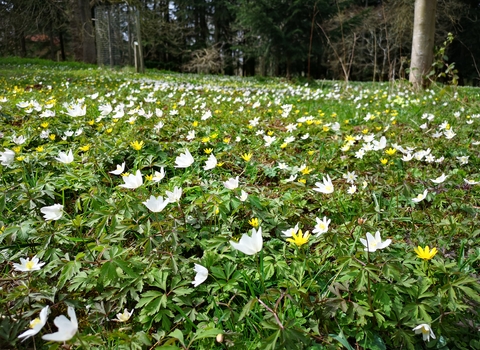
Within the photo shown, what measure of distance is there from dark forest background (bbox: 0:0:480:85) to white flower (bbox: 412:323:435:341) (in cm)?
558

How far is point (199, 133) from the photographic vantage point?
10.3 ft

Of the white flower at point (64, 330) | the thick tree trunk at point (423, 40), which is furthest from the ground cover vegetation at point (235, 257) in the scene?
the thick tree trunk at point (423, 40)

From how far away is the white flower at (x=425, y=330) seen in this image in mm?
1083

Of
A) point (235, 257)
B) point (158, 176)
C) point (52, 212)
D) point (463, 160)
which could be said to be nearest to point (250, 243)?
point (235, 257)

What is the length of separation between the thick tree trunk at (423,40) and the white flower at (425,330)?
6393mm

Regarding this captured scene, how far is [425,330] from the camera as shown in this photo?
1.11 meters

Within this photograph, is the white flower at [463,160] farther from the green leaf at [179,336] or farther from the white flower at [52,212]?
the white flower at [52,212]

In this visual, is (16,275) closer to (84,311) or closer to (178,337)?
(84,311)

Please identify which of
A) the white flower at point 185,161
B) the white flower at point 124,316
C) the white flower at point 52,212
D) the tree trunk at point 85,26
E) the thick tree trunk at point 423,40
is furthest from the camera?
the tree trunk at point 85,26

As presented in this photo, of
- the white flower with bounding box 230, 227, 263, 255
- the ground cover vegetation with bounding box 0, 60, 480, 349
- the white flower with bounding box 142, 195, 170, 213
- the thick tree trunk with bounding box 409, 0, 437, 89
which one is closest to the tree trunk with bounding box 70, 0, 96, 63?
the thick tree trunk with bounding box 409, 0, 437, 89

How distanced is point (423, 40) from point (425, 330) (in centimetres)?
714

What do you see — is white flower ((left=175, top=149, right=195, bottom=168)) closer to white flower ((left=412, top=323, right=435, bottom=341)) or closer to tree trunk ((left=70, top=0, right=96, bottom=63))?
white flower ((left=412, top=323, right=435, bottom=341))

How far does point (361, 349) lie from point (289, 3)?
14180mm

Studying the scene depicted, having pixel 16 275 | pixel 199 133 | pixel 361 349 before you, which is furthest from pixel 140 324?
pixel 199 133
